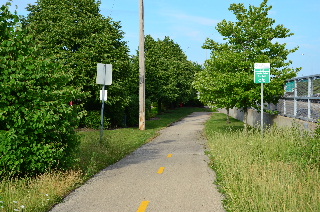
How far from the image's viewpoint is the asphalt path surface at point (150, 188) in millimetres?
6301

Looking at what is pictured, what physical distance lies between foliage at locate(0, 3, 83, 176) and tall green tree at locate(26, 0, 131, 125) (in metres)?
13.1

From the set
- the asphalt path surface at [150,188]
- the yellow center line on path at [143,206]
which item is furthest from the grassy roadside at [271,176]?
the yellow center line on path at [143,206]

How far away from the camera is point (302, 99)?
49.4 ft

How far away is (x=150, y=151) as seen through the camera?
13641 millimetres

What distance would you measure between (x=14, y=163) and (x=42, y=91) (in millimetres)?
1591


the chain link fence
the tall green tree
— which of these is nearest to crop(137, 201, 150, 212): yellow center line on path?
the chain link fence

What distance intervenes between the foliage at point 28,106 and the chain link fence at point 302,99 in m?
8.64

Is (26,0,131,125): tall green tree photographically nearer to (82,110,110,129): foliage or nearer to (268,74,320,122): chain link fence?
(82,110,110,129): foliage

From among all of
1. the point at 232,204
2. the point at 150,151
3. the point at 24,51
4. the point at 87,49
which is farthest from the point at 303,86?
the point at 87,49

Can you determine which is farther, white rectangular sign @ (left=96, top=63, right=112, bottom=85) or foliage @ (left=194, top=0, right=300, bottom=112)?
foliage @ (left=194, top=0, right=300, bottom=112)

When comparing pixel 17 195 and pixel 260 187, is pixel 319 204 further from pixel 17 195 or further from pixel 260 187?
pixel 17 195

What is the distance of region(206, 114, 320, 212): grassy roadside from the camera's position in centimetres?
572

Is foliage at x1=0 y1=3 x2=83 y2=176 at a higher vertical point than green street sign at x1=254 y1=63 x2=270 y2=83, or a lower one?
lower

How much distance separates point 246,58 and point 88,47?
33.4ft
